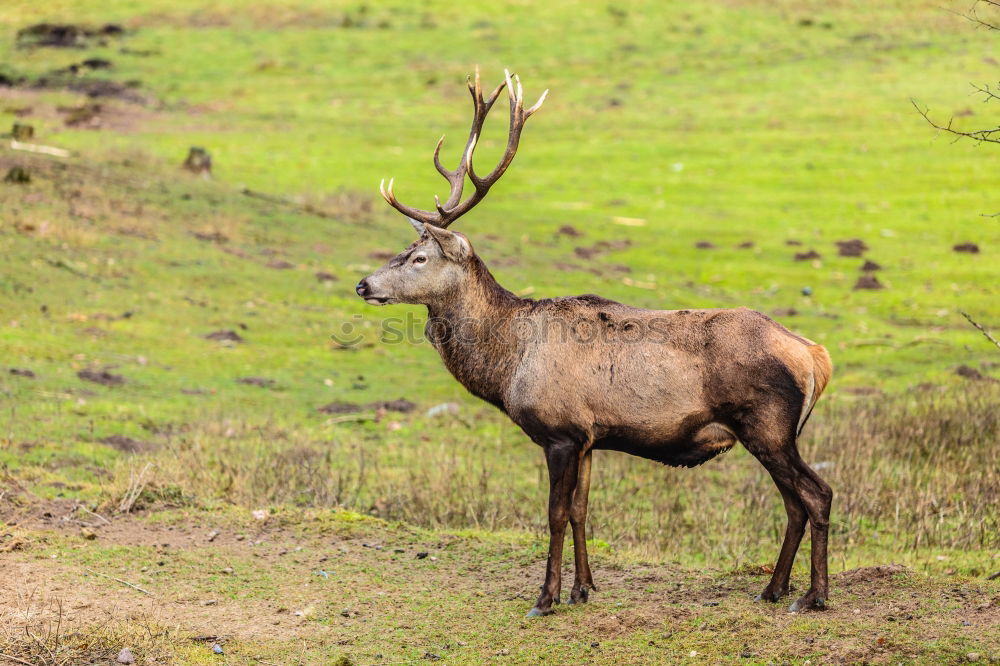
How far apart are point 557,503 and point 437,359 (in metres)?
11.9

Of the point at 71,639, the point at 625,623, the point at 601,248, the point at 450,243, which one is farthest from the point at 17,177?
the point at 625,623

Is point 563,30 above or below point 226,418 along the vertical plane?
above

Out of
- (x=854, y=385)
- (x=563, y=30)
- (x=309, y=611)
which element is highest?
(x=563, y=30)

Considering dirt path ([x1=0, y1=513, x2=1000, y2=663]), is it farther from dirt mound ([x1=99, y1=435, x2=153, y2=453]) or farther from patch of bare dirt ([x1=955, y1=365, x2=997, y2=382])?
patch of bare dirt ([x1=955, y1=365, x2=997, y2=382])

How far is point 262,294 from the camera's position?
22156mm

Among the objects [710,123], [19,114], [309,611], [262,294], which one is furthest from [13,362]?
[710,123]

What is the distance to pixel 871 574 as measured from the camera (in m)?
9.06

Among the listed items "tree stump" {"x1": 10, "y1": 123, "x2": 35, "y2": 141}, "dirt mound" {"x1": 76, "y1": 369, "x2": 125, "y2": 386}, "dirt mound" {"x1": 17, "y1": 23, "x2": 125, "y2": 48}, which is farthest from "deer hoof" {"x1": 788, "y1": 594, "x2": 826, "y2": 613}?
"dirt mound" {"x1": 17, "y1": 23, "x2": 125, "y2": 48}

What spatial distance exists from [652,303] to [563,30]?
126 ft

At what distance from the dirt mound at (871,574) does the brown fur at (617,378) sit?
0.67m

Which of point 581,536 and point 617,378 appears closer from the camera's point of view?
point 617,378

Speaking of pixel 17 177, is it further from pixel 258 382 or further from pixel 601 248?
Result: pixel 601 248

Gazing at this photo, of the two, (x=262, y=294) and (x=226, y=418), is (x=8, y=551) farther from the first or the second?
(x=262, y=294)

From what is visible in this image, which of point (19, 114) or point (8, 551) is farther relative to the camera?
point (19, 114)
